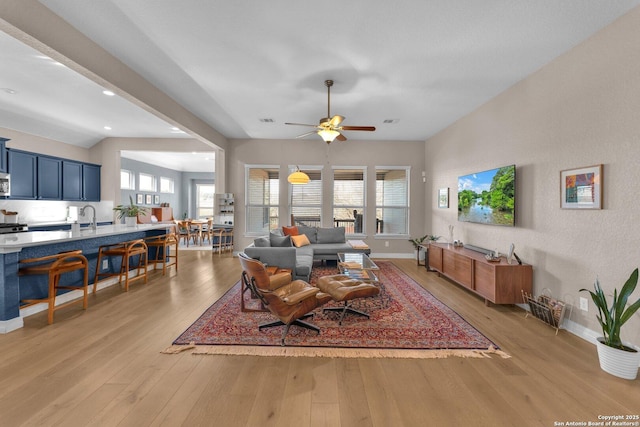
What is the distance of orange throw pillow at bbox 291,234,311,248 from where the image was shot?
5930mm

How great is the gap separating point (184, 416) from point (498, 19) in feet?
13.4

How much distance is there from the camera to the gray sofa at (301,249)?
418 cm

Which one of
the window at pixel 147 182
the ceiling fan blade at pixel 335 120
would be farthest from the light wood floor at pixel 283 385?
the window at pixel 147 182

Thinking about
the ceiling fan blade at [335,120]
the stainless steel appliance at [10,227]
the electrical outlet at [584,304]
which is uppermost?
the ceiling fan blade at [335,120]

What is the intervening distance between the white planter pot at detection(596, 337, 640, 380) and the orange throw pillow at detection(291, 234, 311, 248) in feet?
15.1

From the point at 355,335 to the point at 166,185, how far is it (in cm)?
1151

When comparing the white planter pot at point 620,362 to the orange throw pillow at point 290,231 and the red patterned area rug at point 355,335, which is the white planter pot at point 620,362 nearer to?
the red patterned area rug at point 355,335

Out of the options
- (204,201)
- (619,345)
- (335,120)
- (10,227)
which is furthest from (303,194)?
(204,201)

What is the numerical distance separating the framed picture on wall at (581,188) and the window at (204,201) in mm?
12926

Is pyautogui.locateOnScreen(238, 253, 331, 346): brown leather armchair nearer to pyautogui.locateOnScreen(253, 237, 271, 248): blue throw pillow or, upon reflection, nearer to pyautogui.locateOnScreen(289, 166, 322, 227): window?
pyautogui.locateOnScreen(253, 237, 271, 248): blue throw pillow

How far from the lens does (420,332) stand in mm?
2943

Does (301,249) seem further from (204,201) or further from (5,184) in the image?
(204,201)

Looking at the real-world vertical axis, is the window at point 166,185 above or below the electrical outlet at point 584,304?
above

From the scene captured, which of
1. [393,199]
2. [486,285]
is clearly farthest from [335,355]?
[393,199]
